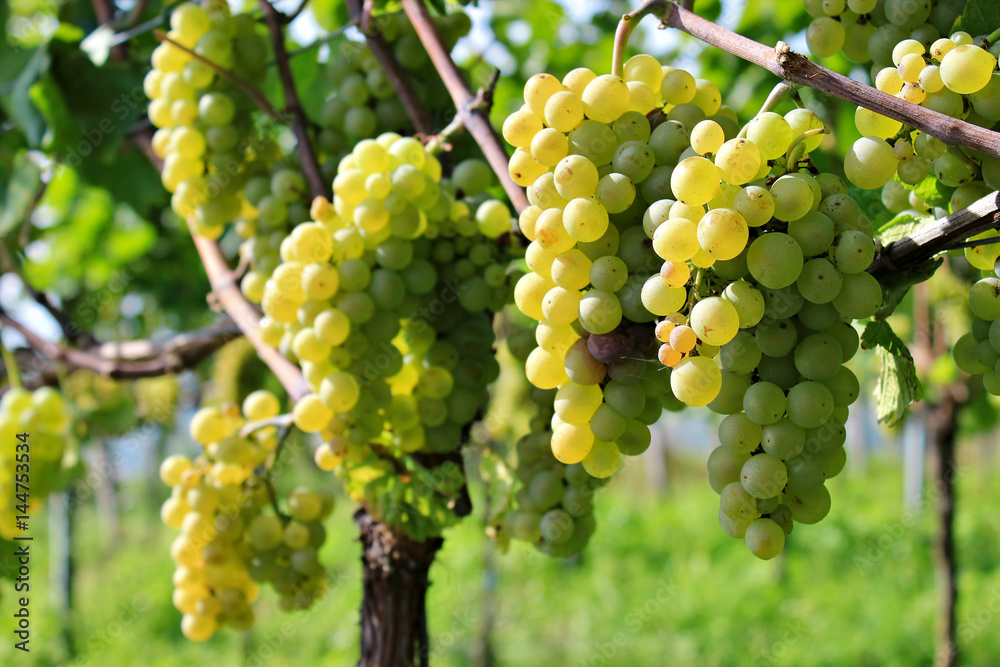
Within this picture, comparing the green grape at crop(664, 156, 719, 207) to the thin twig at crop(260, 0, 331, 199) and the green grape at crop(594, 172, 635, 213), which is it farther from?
the thin twig at crop(260, 0, 331, 199)

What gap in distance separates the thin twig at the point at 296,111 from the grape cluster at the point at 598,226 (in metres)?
0.51

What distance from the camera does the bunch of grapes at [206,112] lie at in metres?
1.15

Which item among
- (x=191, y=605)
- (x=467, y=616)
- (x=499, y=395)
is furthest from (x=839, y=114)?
(x=467, y=616)

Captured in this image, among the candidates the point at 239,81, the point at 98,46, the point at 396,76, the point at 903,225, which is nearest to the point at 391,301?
the point at 396,76

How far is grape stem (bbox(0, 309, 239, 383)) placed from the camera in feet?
5.44

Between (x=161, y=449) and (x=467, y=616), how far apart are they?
534 centimetres

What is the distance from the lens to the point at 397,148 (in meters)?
0.93

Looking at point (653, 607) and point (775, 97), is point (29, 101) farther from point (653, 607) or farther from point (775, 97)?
point (653, 607)

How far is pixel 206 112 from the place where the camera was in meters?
1.14

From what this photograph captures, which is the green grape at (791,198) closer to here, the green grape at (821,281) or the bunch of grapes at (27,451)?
the green grape at (821,281)

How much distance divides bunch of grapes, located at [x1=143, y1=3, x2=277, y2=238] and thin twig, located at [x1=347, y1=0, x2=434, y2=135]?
229mm

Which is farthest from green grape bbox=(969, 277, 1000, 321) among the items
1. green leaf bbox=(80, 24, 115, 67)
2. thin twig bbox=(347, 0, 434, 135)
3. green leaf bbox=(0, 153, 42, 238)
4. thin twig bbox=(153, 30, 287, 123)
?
green leaf bbox=(0, 153, 42, 238)

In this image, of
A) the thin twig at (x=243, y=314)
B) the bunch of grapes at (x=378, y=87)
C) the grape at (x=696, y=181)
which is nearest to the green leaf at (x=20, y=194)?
the thin twig at (x=243, y=314)

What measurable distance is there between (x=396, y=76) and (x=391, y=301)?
14.5 inches
